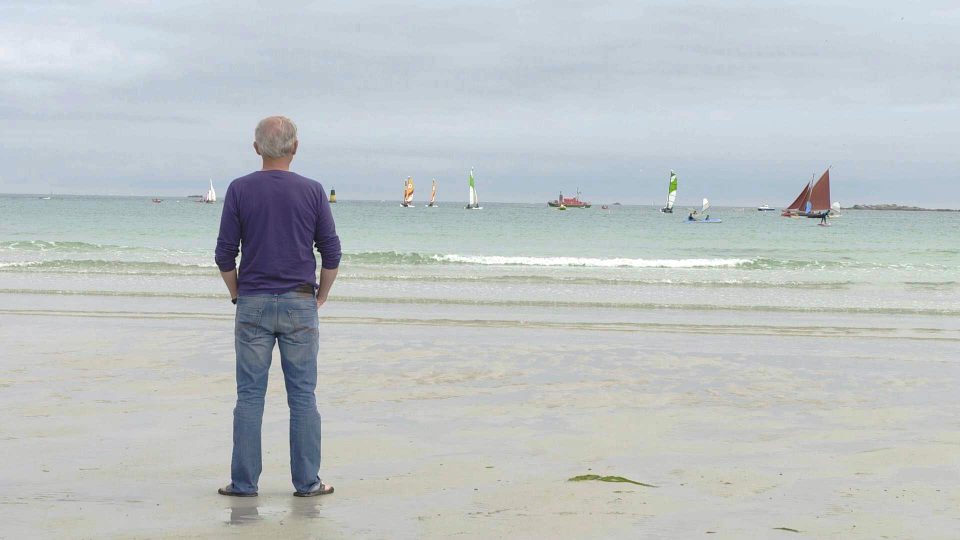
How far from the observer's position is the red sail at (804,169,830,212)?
9700cm

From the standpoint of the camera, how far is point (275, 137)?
493 centimetres

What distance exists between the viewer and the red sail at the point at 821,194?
97000 mm

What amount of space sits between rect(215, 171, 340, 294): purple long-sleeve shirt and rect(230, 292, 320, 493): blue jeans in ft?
0.33

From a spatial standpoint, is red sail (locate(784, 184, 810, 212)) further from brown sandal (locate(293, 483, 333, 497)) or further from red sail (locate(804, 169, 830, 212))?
brown sandal (locate(293, 483, 333, 497))


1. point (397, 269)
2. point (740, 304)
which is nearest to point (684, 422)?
point (740, 304)

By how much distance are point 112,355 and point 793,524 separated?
300 inches

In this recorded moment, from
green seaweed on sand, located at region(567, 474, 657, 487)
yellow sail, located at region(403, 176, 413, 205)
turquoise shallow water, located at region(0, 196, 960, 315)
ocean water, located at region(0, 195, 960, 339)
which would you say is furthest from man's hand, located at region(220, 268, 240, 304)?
yellow sail, located at region(403, 176, 413, 205)

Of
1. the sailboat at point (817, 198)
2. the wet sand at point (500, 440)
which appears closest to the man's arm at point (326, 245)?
the wet sand at point (500, 440)

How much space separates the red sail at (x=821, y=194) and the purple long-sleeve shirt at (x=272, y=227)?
9728 centimetres

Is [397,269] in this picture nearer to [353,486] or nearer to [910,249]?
[353,486]

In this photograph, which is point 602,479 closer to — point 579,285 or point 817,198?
point 579,285

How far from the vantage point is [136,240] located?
48.1m

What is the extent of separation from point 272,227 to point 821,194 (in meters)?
99.6

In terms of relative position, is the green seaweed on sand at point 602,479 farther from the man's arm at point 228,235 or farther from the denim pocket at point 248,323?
the man's arm at point 228,235
